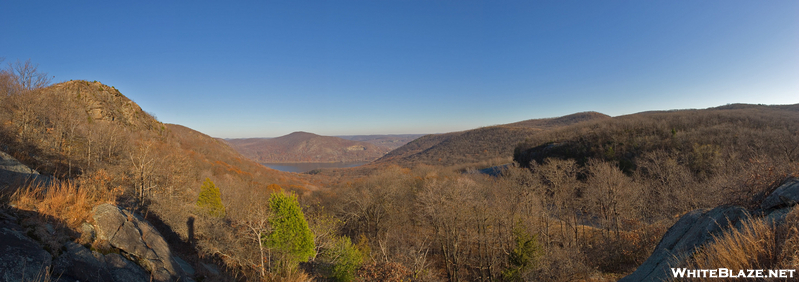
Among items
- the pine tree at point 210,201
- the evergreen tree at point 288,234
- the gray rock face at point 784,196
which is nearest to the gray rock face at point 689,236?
the gray rock face at point 784,196

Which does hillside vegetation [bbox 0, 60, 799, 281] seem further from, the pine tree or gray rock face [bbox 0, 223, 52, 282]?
gray rock face [bbox 0, 223, 52, 282]

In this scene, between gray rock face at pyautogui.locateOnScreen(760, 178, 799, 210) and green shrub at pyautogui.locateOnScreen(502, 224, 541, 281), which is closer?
gray rock face at pyautogui.locateOnScreen(760, 178, 799, 210)

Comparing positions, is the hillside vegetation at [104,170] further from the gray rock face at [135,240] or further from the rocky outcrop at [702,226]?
the rocky outcrop at [702,226]

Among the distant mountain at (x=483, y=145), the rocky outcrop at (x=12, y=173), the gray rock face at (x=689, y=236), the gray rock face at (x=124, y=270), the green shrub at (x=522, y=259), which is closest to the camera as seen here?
the gray rock face at (x=689, y=236)

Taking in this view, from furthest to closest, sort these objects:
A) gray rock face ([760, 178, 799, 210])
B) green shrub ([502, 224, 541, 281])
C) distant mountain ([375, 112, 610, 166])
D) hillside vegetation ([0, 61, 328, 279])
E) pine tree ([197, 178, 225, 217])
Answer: distant mountain ([375, 112, 610, 166]), pine tree ([197, 178, 225, 217]), green shrub ([502, 224, 541, 281]), hillside vegetation ([0, 61, 328, 279]), gray rock face ([760, 178, 799, 210])

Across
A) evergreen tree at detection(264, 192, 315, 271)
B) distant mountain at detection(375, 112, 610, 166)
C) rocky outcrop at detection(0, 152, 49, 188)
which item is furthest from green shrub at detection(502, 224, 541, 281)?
distant mountain at detection(375, 112, 610, 166)

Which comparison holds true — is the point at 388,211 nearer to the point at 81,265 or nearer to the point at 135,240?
the point at 135,240
